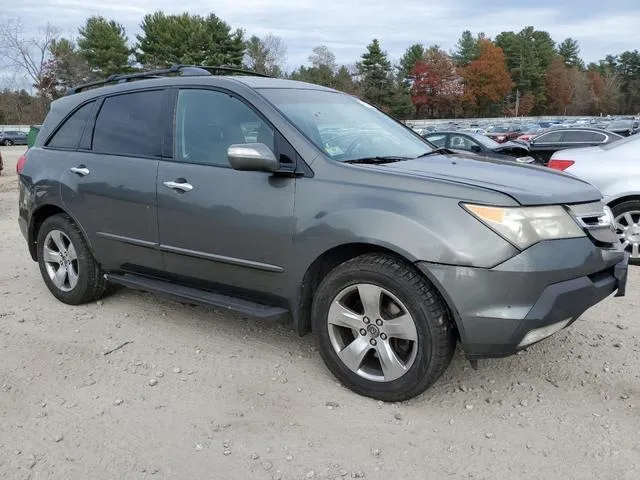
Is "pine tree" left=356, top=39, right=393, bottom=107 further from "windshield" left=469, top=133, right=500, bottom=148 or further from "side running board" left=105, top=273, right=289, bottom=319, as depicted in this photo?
"side running board" left=105, top=273, right=289, bottom=319

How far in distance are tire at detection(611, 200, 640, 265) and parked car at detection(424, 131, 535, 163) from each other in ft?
19.8

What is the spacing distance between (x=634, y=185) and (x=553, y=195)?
352 centimetres

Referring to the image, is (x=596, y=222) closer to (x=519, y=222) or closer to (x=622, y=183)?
(x=519, y=222)

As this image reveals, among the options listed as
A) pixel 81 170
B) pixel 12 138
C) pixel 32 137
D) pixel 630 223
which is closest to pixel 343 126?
pixel 81 170

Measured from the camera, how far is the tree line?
6209 cm

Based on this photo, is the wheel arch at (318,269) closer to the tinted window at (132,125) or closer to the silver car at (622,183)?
the tinted window at (132,125)

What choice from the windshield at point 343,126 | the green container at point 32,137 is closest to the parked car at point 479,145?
the green container at point 32,137

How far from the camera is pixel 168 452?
2.72 metres

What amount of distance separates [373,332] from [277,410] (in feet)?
2.16

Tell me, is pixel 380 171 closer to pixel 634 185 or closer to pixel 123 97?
pixel 123 97

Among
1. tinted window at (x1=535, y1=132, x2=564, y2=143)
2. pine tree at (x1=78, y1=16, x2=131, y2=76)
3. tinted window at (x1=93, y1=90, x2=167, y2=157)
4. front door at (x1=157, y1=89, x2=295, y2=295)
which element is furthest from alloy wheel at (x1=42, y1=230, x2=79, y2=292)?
pine tree at (x1=78, y1=16, x2=131, y2=76)

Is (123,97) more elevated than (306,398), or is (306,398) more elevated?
(123,97)

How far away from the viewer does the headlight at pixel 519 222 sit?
9.00 feet

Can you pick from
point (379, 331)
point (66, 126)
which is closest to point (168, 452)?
point (379, 331)
